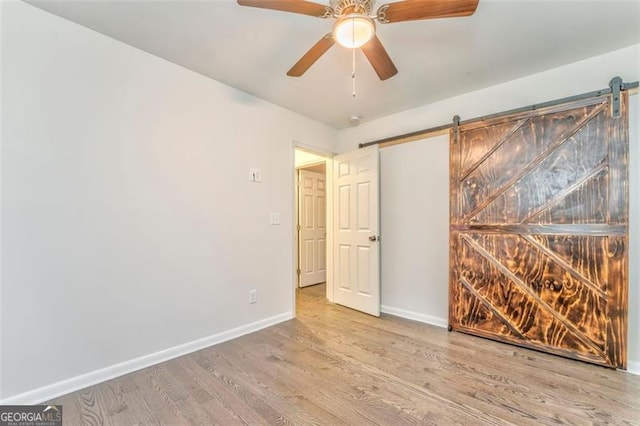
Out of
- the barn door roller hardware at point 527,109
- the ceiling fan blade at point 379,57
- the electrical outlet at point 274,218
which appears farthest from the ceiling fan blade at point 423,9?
the electrical outlet at point 274,218

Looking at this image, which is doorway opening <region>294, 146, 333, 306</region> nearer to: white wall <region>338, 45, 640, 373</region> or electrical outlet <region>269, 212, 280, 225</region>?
white wall <region>338, 45, 640, 373</region>

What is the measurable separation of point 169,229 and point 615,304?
3449 mm

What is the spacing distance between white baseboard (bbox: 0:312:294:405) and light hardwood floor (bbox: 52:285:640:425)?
6 cm

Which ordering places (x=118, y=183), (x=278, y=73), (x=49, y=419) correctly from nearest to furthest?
1. (x=49, y=419)
2. (x=118, y=183)
3. (x=278, y=73)

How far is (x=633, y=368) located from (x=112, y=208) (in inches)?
154

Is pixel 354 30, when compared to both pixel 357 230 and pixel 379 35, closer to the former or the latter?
pixel 379 35

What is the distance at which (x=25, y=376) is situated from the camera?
67.7 inches

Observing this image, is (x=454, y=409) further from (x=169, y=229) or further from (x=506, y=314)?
(x=169, y=229)

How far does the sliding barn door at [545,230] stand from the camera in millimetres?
2125

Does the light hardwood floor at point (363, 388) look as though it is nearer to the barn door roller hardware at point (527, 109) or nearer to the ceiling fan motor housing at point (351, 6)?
the barn door roller hardware at point (527, 109)

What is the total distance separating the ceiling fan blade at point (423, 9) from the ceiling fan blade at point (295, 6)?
0.90ft

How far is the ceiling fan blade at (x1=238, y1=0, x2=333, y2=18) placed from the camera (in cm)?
137

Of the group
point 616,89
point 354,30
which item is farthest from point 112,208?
point 616,89

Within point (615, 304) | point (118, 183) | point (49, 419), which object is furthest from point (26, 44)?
point (615, 304)
